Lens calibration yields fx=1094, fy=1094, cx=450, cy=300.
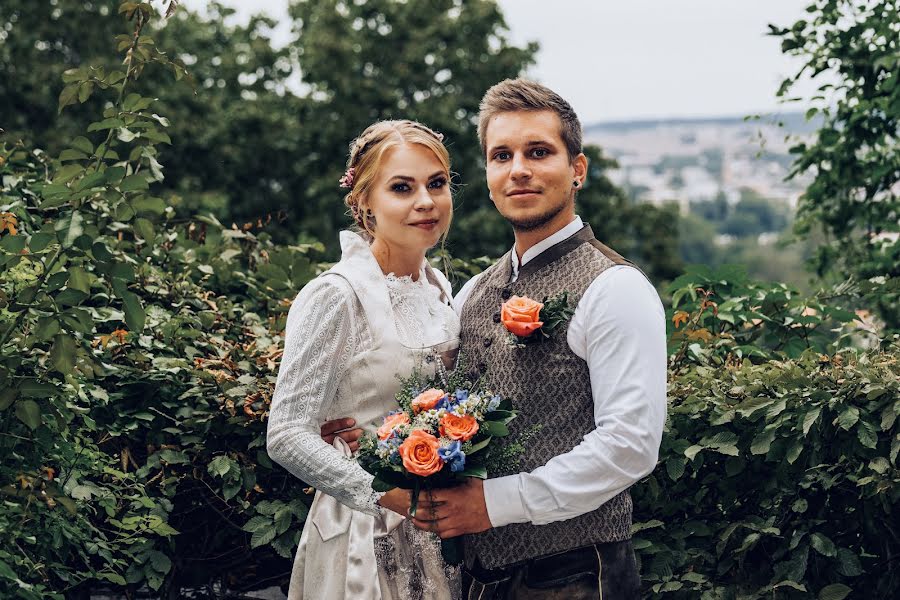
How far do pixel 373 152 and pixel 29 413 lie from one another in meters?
1.28

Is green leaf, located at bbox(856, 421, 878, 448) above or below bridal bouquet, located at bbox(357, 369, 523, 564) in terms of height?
below

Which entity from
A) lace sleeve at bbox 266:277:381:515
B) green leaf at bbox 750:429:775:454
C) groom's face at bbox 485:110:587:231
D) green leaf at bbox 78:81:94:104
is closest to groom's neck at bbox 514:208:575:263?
groom's face at bbox 485:110:587:231

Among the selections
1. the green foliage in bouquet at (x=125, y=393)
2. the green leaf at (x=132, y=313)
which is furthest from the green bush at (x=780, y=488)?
the green leaf at (x=132, y=313)

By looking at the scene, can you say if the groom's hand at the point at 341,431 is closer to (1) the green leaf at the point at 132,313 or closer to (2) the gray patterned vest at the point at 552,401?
(2) the gray patterned vest at the point at 552,401

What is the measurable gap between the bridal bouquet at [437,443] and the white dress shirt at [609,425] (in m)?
0.12

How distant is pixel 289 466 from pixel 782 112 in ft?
17.5

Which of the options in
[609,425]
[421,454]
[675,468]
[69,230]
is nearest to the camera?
[421,454]

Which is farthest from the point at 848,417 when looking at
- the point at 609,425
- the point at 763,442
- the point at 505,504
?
the point at 505,504

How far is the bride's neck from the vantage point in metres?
3.46

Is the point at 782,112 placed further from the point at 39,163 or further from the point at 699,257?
the point at 699,257

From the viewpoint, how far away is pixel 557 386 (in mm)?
3025

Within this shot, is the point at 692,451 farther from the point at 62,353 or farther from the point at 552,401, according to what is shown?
the point at 62,353

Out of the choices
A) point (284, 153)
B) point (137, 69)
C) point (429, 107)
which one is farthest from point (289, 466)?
point (284, 153)

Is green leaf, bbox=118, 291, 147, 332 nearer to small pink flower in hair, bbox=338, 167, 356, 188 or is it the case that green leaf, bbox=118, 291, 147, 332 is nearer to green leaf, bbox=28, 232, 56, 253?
green leaf, bbox=28, 232, 56, 253
